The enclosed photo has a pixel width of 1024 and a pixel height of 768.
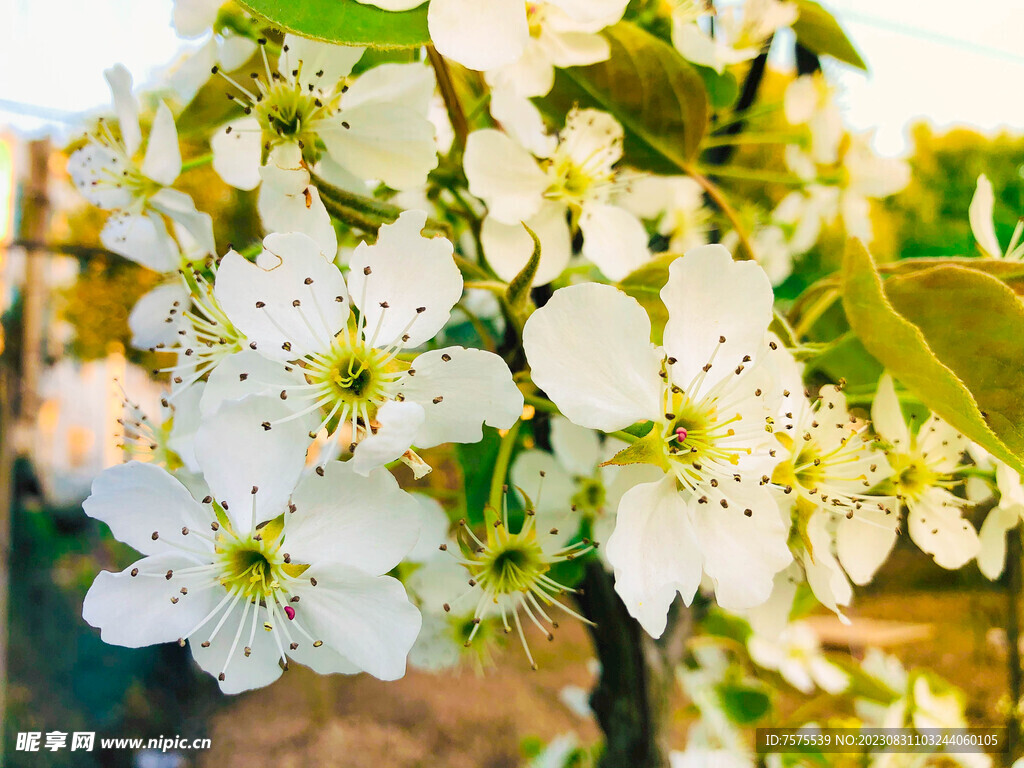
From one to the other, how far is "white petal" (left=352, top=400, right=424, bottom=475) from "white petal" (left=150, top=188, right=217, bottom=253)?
150 mm

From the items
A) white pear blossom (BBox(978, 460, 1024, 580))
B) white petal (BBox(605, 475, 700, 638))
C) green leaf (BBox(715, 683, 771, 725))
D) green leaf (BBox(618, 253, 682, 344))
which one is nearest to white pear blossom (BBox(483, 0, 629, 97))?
green leaf (BBox(618, 253, 682, 344))

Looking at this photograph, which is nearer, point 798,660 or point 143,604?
point 143,604

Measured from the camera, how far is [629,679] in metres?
0.53

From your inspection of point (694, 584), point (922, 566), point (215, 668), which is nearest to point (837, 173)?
point (694, 584)

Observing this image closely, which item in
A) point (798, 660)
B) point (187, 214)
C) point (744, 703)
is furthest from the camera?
point (798, 660)

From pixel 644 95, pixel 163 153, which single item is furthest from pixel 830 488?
pixel 163 153

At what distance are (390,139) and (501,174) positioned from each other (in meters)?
0.06

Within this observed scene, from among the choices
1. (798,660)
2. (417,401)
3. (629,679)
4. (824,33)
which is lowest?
(798,660)

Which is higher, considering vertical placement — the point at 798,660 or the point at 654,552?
the point at 654,552

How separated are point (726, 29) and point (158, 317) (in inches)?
19.4

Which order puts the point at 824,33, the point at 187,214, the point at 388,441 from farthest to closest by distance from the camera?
the point at 824,33
the point at 187,214
the point at 388,441

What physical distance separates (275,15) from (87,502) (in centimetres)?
20

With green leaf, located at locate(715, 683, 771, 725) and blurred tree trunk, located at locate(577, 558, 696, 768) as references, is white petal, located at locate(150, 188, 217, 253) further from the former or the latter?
green leaf, located at locate(715, 683, 771, 725)

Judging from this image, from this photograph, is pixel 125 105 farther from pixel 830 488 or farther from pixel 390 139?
pixel 830 488
